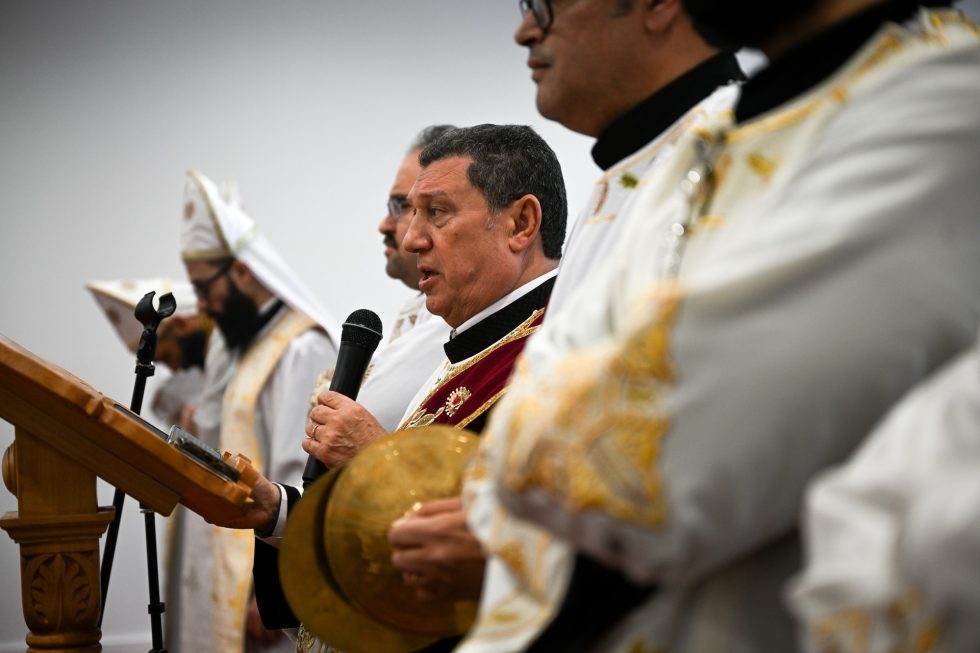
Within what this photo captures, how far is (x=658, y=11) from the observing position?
6.41ft

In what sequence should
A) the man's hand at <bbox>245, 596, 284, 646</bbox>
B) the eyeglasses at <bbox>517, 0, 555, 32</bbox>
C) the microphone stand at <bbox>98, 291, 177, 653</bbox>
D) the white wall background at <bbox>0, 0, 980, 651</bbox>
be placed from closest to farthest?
the eyeglasses at <bbox>517, 0, 555, 32</bbox> → the microphone stand at <bbox>98, 291, 177, 653</bbox> → the man's hand at <bbox>245, 596, 284, 646</bbox> → the white wall background at <bbox>0, 0, 980, 651</bbox>

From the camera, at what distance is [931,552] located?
85cm

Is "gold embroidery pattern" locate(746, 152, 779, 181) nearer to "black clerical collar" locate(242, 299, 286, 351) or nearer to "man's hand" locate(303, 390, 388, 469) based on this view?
"man's hand" locate(303, 390, 388, 469)

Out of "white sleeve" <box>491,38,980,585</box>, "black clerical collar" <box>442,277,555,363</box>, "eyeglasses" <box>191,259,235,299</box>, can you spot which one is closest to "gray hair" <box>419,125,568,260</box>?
"black clerical collar" <box>442,277,555,363</box>

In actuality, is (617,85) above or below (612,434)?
above

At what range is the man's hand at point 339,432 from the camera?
8.84 ft

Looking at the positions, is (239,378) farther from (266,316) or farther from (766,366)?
(766,366)

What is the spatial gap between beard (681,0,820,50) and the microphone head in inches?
61.8

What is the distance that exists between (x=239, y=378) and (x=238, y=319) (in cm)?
46

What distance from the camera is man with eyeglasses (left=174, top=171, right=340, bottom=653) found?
18.3ft

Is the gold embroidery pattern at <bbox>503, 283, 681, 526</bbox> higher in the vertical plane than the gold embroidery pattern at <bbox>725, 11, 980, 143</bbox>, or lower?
lower

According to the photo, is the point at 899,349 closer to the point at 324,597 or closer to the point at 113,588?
the point at 324,597

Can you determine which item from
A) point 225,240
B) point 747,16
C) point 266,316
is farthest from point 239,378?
point 747,16

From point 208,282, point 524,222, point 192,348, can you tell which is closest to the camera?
point 524,222
